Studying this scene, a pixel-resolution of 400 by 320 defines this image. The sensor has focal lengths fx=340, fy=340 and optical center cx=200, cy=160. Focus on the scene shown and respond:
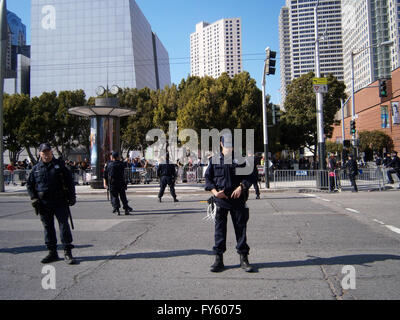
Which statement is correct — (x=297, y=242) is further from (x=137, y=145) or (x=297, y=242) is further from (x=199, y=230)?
(x=137, y=145)

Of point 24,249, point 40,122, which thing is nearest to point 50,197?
point 24,249

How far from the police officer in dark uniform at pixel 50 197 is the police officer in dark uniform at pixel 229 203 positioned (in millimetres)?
2238

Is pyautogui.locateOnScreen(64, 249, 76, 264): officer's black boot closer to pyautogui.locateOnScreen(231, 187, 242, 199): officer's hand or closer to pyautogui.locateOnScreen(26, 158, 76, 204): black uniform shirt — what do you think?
pyautogui.locateOnScreen(26, 158, 76, 204): black uniform shirt

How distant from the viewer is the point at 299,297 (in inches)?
141

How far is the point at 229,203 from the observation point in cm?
463

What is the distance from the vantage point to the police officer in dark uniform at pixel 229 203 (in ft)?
15.0

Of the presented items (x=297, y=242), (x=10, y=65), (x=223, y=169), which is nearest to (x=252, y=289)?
(x=223, y=169)

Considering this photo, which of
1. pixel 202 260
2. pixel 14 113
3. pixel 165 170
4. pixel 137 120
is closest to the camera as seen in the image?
pixel 202 260

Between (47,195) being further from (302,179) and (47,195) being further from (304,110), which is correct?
(304,110)

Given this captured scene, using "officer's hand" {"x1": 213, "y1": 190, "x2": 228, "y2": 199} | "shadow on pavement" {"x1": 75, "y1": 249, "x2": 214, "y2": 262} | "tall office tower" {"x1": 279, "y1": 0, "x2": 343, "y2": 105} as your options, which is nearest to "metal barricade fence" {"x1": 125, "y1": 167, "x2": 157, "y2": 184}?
"shadow on pavement" {"x1": 75, "y1": 249, "x2": 214, "y2": 262}

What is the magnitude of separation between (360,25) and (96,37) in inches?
4626

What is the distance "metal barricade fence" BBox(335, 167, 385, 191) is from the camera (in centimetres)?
1722

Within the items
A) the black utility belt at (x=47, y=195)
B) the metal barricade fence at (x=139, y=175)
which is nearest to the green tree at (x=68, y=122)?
the metal barricade fence at (x=139, y=175)

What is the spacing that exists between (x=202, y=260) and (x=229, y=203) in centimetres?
107
